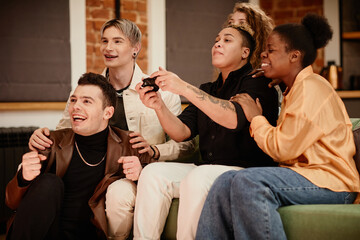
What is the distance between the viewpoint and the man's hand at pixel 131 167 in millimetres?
2197

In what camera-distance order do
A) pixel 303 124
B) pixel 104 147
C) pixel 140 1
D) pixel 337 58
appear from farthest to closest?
pixel 337 58
pixel 140 1
pixel 104 147
pixel 303 124

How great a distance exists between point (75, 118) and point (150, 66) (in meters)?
1.95

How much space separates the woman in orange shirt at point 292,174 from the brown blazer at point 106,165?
1.77 ft

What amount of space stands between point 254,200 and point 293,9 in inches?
132

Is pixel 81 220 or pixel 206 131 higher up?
pixel 206 131

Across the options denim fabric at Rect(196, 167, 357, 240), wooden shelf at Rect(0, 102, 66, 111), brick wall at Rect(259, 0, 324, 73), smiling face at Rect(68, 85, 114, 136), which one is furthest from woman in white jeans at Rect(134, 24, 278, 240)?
brick wall at Rect(259, 0, 324, 73)

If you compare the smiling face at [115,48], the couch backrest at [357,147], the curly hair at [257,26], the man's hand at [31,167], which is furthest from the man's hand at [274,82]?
the man's hand at [31,167]

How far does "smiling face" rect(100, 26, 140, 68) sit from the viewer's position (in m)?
2.81

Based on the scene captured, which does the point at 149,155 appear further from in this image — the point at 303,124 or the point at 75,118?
the point at 303,124

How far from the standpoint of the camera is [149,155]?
2.40m

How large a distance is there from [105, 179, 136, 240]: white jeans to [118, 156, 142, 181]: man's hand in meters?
0.05

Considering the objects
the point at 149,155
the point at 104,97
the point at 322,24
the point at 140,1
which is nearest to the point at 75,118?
the point at 104,97

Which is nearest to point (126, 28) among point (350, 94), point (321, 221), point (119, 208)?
point (119, 208)

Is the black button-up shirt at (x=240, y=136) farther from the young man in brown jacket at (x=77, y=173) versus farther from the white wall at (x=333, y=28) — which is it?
the white wall at (x=333, y=28)
